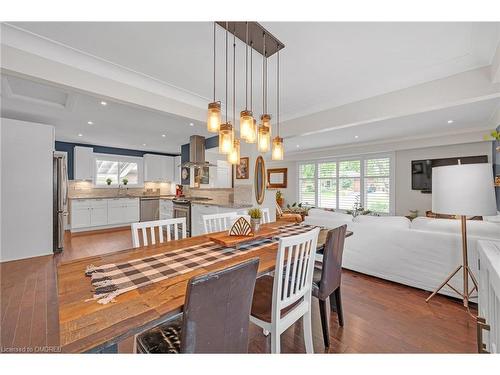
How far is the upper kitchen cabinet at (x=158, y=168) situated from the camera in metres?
7.17

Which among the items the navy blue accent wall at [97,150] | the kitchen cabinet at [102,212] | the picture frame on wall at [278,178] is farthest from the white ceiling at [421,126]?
the navy blue accent wall at [97,150]

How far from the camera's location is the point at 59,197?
3906 mm

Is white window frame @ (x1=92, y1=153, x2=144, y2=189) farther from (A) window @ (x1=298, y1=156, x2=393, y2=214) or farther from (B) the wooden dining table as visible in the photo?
(B) the wooden dining table

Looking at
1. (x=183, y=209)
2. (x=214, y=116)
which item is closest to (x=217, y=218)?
(x=214, y=116)

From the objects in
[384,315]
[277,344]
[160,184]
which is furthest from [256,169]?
[160,184]

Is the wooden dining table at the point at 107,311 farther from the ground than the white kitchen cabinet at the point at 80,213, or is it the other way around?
the wooden dining table at the point at 107,311

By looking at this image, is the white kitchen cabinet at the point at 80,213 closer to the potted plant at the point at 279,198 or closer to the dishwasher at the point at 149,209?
the dishwasher at the point at 149,209

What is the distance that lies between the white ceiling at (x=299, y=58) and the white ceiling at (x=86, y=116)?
0.10 feet

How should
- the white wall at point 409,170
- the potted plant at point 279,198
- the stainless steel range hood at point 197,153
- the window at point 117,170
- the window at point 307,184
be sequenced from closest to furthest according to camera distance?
the white wall at point 409,170, the stainless steel range hood at point 197,153, the window at point 117,170, the window at point 307,184, the potted plant at point 279,198

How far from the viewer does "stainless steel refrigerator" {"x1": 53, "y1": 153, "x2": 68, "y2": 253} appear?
385 centimetres

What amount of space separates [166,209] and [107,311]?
5.13 metres

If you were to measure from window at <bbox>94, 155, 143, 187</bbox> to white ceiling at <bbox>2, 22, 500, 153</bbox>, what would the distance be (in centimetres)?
306

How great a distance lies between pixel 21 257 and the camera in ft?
11.3
